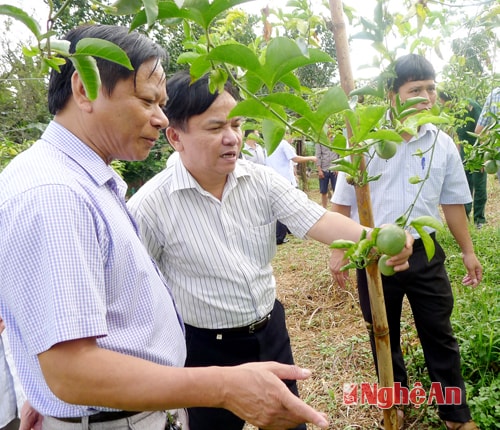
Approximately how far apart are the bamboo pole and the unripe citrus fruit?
0.55 ft

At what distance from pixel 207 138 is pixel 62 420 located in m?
0.87

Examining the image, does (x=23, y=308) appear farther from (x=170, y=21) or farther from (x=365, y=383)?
(x=365, y=383)

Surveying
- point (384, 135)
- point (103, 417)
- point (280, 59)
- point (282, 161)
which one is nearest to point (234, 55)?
point (280, 59)

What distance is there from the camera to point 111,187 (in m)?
1.00

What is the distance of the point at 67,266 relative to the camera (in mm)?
698

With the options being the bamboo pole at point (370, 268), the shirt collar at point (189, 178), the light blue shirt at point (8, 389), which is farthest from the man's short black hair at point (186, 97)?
the light blue shirt at point (8, 389)

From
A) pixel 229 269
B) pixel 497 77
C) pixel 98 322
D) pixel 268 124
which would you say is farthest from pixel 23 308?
pixel 497 77

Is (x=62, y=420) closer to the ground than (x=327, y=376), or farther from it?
farther from it

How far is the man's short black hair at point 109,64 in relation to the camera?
2.99ft

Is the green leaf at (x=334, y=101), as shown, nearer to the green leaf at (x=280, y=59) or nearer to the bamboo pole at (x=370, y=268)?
the green leaf at (x=280, y=59)

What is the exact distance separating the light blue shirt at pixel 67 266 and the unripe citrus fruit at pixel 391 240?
0.50 m

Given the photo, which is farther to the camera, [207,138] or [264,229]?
[264,229]

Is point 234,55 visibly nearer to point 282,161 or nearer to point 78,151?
point 78,151

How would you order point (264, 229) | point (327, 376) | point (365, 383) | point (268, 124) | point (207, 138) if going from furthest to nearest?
point (327, 376) → point (365, 383) → point (264, 229) → point (207, 138) → point (268, 124)
